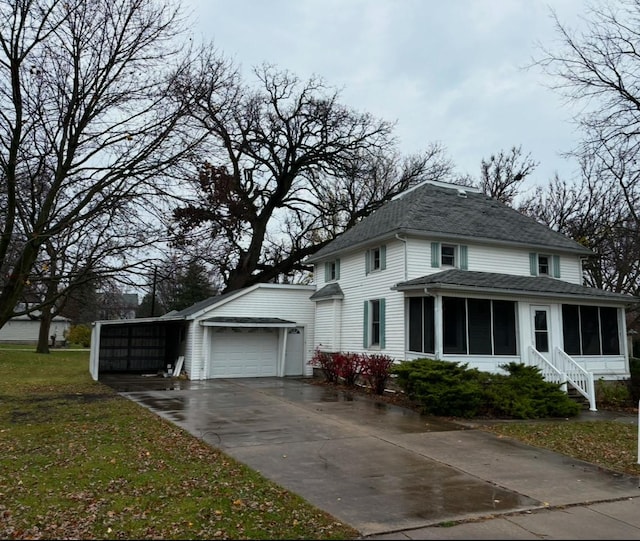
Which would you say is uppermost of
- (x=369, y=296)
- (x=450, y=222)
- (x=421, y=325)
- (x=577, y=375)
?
(x=450, y=222)

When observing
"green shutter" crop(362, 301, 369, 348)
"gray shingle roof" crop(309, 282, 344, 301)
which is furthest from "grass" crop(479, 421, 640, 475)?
"gray shingle roof" crop(309, 282, 344, 301)

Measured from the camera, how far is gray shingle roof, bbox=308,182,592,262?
17.0m

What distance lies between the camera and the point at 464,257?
17094mm

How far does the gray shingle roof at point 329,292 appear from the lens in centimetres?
1994

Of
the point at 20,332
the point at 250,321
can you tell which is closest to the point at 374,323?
the point at 250,321

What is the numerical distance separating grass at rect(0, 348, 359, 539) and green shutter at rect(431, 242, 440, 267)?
1005 centimetres

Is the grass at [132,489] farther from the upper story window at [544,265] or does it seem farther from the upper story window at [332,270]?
the upper story window at [544,265]

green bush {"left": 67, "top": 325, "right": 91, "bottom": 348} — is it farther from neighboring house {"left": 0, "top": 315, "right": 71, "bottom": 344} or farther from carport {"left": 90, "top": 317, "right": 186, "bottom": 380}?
carport {"left": 90, "top": 317, "right": 186, "bottom": 380}

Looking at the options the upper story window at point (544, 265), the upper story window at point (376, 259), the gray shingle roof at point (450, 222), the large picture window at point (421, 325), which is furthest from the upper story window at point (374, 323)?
the upper story window at point (544, 265)

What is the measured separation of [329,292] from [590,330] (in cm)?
942

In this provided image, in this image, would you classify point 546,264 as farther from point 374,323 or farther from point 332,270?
point 332,270

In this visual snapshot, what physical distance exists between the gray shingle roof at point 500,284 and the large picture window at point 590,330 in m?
0.61

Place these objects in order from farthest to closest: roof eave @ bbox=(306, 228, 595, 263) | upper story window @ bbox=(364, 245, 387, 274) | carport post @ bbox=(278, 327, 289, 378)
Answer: carport post @ bbox=(278, 327, 289, 378) → upper story window @ bbox=(364, 245, 387, 274) → roof eave @ bbox=(306, 228, 595, 263)

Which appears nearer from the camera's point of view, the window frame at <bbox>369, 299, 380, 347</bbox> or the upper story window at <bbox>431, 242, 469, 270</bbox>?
the upper story window at <bbox>431, 242, 469, 270</bbox>
